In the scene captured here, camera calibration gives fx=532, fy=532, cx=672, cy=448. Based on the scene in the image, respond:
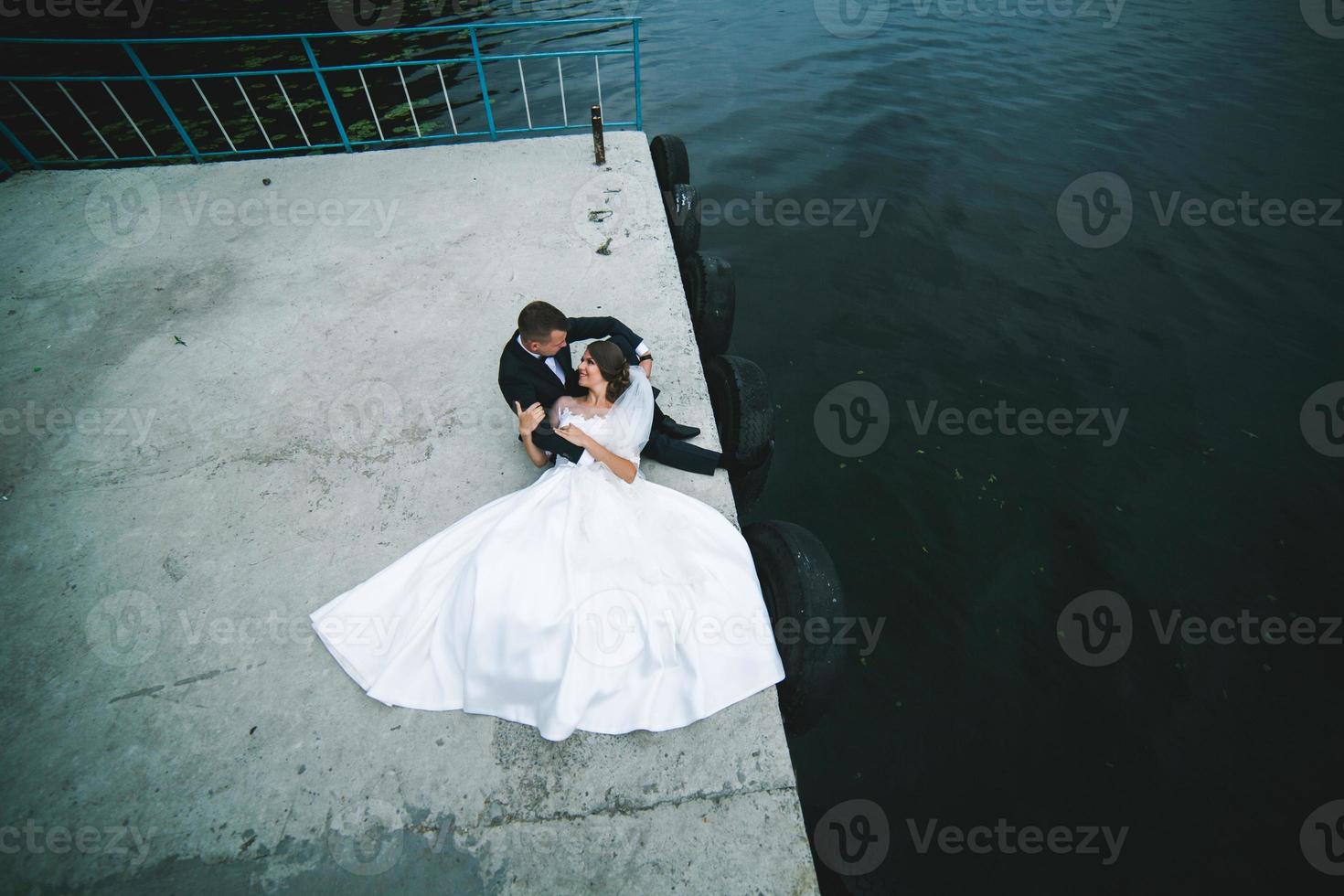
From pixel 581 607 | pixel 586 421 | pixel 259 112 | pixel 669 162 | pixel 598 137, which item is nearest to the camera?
pixel 581 607

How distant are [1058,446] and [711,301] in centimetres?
393

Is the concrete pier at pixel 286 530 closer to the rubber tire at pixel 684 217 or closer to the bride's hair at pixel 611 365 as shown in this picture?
the rubber tire at pixel 684 217

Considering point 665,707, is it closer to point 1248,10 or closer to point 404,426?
point 404,426

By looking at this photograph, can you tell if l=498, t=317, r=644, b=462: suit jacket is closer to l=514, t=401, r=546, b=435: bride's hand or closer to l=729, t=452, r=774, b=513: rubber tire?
l=514, t=401, r=546, b=435: bride's hand

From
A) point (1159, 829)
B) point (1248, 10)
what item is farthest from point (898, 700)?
point (1248, 10)

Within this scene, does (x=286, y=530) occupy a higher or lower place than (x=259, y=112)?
higher

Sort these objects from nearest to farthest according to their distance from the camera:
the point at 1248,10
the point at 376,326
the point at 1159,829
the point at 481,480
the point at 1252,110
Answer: the point at 1159,829 < the point at 481,480 < the point at 376,326 < the point at 1252,110 < the point at 1248,10

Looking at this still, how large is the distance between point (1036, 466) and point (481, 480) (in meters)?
5.30

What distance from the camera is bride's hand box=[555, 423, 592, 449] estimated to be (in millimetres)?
3236

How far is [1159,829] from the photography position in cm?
341

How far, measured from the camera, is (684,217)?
6691 mm

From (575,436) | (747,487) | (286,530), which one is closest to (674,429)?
(575,436)

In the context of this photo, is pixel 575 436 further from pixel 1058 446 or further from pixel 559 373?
pixel 1058 446

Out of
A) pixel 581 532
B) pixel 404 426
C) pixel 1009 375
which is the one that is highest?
pixel 581 532
